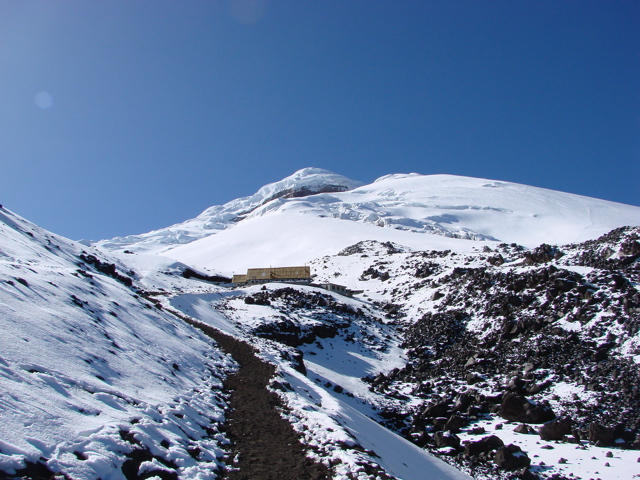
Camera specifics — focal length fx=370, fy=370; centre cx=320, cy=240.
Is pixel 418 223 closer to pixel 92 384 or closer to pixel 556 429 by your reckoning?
pixel 556 429

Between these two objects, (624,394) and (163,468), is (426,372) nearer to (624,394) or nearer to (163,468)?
(624,394)

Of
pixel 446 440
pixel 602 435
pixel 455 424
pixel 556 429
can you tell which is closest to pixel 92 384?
pixel 446 440

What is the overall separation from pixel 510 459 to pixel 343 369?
622 inches

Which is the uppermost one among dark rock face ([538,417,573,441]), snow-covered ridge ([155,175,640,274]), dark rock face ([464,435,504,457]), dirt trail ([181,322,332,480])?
snow-covered ridge ([155,175,640,274])

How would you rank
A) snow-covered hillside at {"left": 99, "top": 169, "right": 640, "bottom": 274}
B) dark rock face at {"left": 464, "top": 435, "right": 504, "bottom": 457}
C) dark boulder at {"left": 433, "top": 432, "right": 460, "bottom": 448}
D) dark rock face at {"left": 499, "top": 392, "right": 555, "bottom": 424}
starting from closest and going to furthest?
dark rock face at {"left": 464, "top": 435, "right": 504, "bottom": 457} → dark boulder at {"left": 433, "top": 432, "right": 460, "bottom": 448} → dark rock face at {"left": 499, "top": 392, "right": 555, "bottom": 424} → snow-covered hillside at {"left": 99, "top": 169, "right": 640, "bottom": 274}

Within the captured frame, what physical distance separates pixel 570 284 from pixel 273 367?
2455cm

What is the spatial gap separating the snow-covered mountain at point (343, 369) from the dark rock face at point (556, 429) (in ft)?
0.29

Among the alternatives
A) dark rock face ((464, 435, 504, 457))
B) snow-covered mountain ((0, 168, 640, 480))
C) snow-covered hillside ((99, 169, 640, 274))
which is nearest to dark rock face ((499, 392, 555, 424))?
snow-covered mountain ((0, 168, 640, 480))

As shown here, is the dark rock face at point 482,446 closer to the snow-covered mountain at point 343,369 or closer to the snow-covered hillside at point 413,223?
the snow-covered mountain at point 343,369

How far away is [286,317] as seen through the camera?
117 feet

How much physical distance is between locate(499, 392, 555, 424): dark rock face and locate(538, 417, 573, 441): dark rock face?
1.49m

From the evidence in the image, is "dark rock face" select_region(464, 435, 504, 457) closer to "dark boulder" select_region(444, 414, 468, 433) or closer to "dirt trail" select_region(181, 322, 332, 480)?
"dark boulder" select_region(444, 414, 468, 433)

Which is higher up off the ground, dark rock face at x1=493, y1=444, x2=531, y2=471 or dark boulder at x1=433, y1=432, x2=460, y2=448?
dark rock face at x1=493, y1=444, x2=531, y2=471

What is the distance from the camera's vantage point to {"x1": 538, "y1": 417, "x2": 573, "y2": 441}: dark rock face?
695 inches
